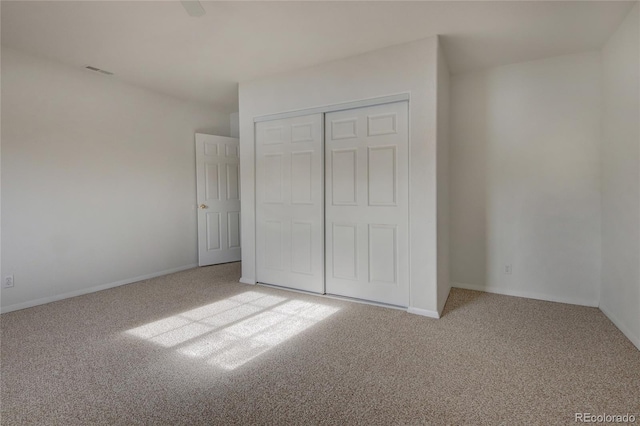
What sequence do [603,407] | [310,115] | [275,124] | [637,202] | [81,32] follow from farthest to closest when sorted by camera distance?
[275,124] → [310,115] → [81,32] → [637,202] → [603,407]

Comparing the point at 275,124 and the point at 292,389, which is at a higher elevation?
the point at 275,124

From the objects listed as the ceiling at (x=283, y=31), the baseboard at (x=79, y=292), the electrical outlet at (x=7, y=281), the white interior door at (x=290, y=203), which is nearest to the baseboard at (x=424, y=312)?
the white interior door at (x=290, y=203)

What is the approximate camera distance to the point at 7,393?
1797 millimetres

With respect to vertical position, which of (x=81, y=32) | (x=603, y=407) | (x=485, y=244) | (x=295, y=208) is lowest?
(x=603, y=407)

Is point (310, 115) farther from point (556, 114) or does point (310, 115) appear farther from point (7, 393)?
point (7, 393)

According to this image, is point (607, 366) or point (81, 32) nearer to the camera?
point (607, 366)

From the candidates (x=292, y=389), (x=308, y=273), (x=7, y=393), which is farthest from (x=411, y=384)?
(x=7, y=393)

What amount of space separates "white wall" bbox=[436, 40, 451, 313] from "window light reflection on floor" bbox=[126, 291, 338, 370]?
45.4 inches

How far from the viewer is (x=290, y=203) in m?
3.70

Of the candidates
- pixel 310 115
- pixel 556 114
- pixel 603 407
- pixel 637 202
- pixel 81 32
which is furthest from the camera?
pixel 310 115

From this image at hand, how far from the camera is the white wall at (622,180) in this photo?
7.79 feet

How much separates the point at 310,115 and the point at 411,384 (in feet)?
9.09

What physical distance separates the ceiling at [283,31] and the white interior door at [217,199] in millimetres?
1652

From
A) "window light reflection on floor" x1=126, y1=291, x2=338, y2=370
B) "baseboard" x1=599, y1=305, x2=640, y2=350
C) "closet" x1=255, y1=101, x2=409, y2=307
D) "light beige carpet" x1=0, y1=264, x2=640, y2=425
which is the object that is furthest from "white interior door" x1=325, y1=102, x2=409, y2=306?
"baseboard" x1=599, y1=305, x2=640, y2=350
